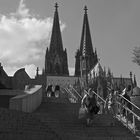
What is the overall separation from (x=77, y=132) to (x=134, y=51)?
15.9 meters

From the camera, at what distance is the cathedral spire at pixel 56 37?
74.9 metres

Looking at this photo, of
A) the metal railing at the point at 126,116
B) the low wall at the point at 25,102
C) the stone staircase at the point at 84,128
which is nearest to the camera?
the stone staircase at the point at 84,128

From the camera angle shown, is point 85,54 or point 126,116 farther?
point 85,54

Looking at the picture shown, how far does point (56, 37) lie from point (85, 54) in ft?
26.9

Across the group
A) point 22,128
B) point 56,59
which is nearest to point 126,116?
point 22,128

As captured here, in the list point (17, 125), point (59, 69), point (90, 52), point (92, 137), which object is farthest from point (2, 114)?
point (90, 52)

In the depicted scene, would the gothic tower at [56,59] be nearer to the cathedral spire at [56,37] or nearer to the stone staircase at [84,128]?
the cathedral spire at [56,37]

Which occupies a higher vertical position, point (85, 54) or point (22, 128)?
point (85, 54)

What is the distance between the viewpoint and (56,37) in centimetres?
7625

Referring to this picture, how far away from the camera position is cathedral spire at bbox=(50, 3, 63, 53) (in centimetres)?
7488

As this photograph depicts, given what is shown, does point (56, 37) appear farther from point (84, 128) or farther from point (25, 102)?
point (84, 128)

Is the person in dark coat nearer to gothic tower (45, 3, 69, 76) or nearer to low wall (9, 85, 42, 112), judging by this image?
low wall (9, 85, 42, 112)

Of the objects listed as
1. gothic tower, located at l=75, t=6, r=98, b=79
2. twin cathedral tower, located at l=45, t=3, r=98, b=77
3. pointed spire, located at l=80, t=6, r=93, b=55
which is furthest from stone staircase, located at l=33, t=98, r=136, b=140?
pointed spire, located at l=80, t=6, r=93, b=55

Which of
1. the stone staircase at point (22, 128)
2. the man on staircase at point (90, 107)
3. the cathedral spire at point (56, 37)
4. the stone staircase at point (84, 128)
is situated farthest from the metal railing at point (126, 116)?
the cathedral spire at point (56, 37)
